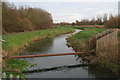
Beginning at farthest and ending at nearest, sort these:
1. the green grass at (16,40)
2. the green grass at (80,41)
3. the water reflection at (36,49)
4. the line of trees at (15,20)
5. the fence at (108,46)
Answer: the line of trees at (15,20) → the water reflection at (36,49) → the green grass at (80,41) → the green grass at (16,40) → the fence at (108,46)

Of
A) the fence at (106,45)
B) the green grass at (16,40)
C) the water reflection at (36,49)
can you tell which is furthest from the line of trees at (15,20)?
the fence at (106,45)

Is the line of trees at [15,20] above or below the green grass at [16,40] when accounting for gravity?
above

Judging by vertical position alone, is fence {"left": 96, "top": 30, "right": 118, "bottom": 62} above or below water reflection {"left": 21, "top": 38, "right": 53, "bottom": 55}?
above

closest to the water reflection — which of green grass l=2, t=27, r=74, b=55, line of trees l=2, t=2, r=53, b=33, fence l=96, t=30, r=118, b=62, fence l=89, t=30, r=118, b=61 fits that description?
green grass l=2, t=27, r=74, b=55

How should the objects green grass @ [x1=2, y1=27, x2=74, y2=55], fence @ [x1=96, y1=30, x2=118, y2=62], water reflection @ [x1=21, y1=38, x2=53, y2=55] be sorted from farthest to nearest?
water reflection @ [x1=21, y1=38, x2=53, y2=55]
green grass @ [x1=2, y1=27, x2=74, y2=55]
fence @ [x1=96, y1=30, x2=118, y2=62]

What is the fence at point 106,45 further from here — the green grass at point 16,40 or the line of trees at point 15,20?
the line of trees at point 15,20

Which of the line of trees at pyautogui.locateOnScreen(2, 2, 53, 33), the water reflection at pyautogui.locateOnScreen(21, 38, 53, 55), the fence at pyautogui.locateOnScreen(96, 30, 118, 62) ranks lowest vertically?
the water reflection at pyautogui.locateOnScreen(21, 38, 53, 55)

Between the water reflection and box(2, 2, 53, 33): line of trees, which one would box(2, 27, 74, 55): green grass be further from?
box(2, 2, 53, 33): line of trees

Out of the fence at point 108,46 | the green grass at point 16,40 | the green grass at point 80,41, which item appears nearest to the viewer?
the fence at point 108,46

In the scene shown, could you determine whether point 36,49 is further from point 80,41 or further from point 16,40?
point 80,41

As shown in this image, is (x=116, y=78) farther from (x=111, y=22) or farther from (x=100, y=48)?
(x=111, y=22)

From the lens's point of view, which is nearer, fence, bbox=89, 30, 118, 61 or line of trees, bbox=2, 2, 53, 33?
fence, bbox=89, 30, 118, 61

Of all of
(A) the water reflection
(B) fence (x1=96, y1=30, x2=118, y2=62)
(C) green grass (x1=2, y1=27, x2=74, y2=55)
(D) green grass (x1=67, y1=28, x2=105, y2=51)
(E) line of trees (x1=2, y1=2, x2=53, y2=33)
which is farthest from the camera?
(E) line of trees (x1=2, y1=2, x2=53, y2=33)

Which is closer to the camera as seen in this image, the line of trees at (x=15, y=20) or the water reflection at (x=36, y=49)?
the water reflection at (x=36, y=49)
